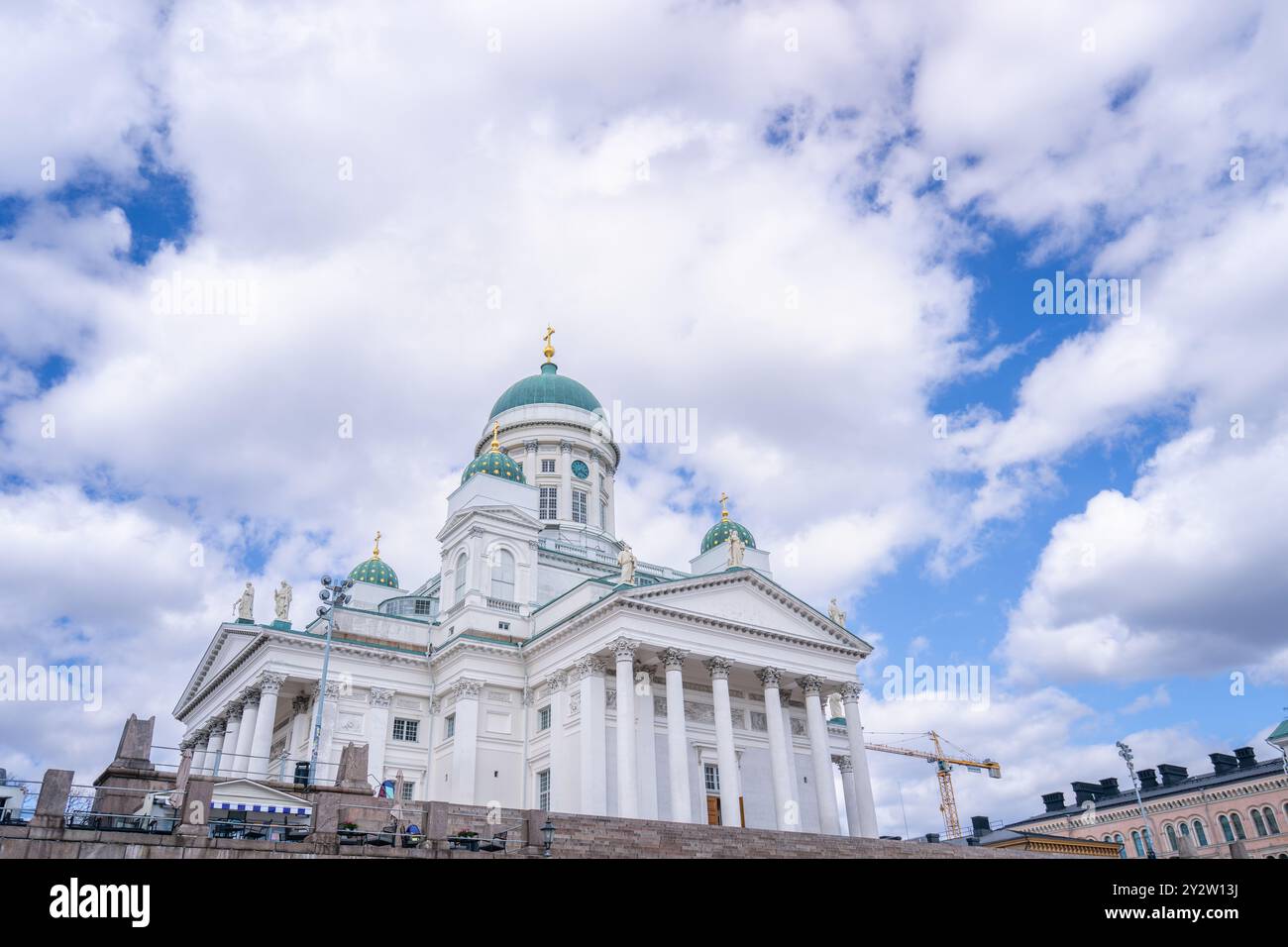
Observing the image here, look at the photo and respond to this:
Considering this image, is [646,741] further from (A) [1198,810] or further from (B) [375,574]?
(A) [1198,810]

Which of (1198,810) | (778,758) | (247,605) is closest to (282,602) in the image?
(247,605)

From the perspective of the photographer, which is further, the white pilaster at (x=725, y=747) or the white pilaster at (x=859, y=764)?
the white pilaster at (x=859, y=764)

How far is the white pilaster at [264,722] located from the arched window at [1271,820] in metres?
56.8

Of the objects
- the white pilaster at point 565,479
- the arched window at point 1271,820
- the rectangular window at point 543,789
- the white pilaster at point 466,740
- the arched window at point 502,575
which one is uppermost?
the white pilaster at point 565,479

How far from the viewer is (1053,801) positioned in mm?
73188

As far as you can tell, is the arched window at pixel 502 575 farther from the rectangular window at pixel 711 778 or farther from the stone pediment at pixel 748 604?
the rectangular window at pixel 711 778

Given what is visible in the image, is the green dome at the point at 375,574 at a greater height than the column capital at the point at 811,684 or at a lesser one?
greater

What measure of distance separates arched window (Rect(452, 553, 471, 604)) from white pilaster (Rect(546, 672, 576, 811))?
6799mm

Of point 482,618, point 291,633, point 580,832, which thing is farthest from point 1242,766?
point 291,633

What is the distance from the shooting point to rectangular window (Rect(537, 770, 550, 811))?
38.4m

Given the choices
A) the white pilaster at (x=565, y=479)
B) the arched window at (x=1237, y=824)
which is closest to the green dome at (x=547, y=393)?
the white pilaster at (x=565, y=479)

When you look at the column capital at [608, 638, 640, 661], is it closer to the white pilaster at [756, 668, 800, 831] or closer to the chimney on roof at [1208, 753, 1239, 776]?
the white pilaster at [756, 668, 800, 831]

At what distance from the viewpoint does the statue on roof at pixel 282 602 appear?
136ft
